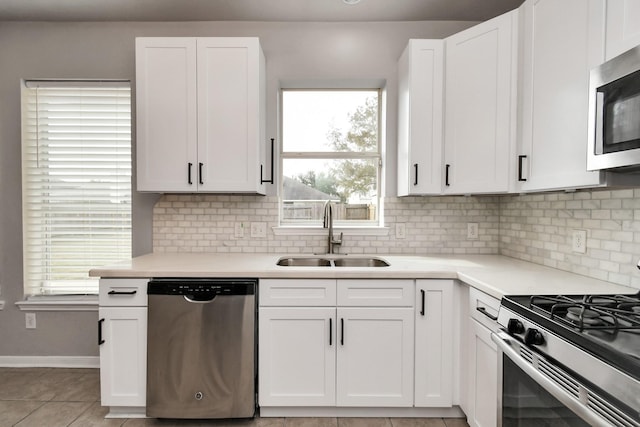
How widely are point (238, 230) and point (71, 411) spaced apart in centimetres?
153

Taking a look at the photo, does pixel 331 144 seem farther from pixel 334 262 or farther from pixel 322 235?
pixel 334 262

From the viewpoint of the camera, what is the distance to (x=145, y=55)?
232 centimetres

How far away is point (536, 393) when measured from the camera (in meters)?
1.19

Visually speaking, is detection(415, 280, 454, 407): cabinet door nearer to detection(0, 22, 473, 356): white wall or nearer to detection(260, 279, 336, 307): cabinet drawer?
detection(260, 279, 336, 307): cabinet drawer

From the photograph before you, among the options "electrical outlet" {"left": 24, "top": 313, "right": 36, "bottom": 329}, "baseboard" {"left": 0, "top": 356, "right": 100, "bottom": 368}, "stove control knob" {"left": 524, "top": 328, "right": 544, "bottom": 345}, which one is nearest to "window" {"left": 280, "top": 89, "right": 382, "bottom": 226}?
"stove control knob" {"left": 524, "top": 328, "right": 544, "bottom": 345}

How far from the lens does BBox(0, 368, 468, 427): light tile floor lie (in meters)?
2.04

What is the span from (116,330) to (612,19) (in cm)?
278

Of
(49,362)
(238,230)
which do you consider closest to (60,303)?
(49,362)

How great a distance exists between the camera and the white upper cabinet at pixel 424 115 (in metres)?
2.30

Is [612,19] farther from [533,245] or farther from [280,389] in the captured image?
[280,389]

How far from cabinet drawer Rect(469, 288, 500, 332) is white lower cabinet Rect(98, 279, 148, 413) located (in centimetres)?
182

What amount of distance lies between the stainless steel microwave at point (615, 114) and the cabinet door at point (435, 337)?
994 millimetres

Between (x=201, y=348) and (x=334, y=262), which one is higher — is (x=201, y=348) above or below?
below

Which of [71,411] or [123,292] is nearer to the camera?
[123,292]
